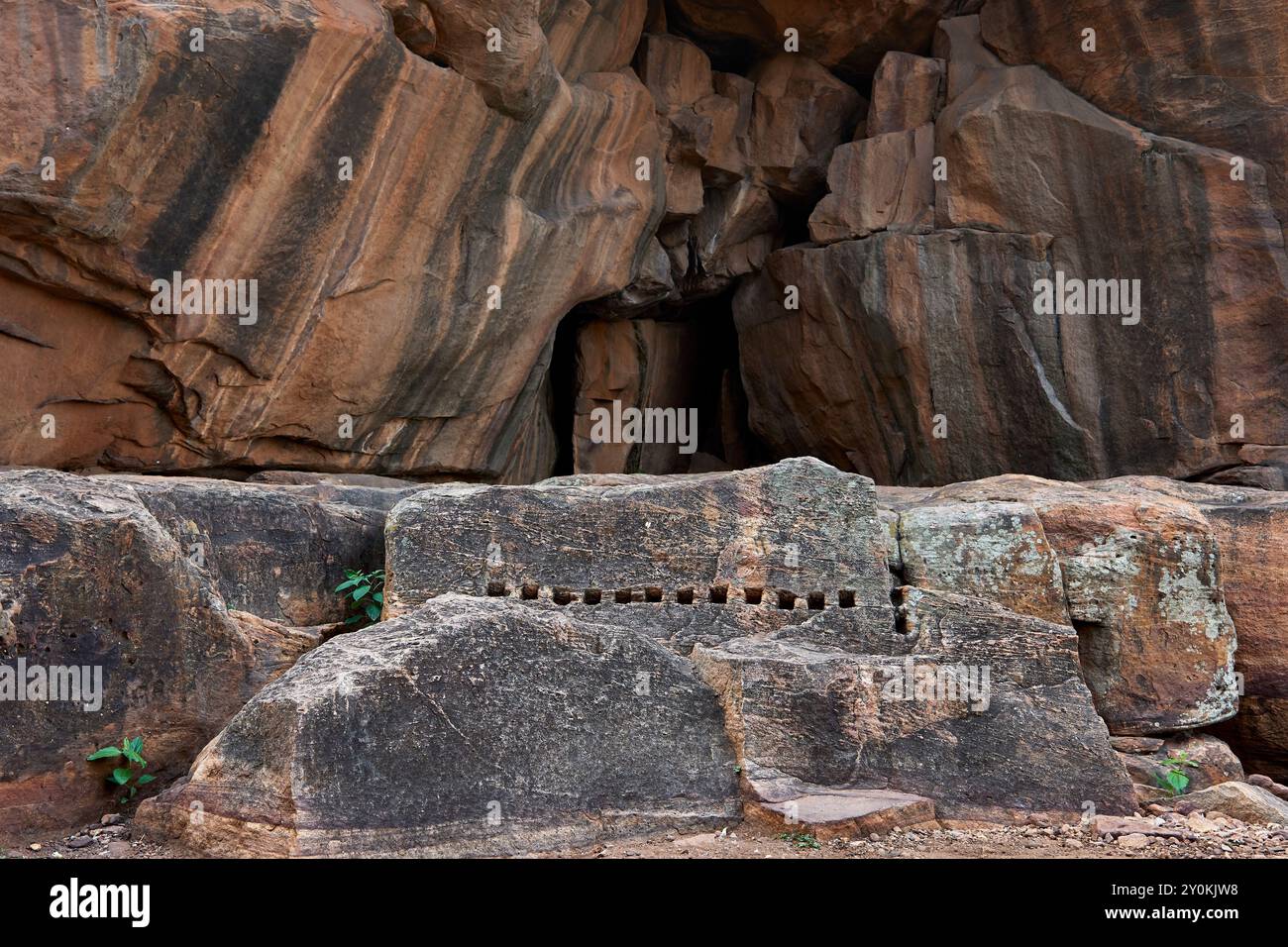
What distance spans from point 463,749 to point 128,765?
1594mm

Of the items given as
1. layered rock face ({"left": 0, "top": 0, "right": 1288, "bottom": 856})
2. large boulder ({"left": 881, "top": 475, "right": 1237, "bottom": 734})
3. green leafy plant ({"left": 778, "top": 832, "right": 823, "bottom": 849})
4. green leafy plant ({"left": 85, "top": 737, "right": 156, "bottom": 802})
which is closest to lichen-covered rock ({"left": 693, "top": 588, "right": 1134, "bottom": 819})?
layered rock face ({"left": 0, "top": 0, "right": 1288, "bottom": 856})

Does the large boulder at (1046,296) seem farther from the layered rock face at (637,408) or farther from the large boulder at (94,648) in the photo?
the large boulder at (94,648)

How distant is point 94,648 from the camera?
5.34 m

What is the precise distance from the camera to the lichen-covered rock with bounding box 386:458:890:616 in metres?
6.57

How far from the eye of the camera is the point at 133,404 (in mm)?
9039

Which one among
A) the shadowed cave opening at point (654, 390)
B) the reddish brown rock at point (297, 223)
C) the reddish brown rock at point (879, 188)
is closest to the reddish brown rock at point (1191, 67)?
the reddish brown rock at point (879, 188)

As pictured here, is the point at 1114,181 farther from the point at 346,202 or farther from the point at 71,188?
the point at 71,188

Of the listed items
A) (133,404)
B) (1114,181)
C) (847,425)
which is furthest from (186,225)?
(1114,181)

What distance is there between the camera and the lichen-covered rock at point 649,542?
21.6ft

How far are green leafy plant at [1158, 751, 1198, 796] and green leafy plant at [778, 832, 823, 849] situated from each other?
2.30 meters

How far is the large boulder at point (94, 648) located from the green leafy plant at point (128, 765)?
0.15 feet

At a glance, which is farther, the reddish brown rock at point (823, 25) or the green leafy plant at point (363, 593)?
the reddish brown rock at point (823, 25)

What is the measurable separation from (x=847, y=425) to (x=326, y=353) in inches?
230

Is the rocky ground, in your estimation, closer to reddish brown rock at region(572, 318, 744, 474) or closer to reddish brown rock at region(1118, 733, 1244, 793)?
reddish brown rock at region(1118, 733, 1244, 793)
